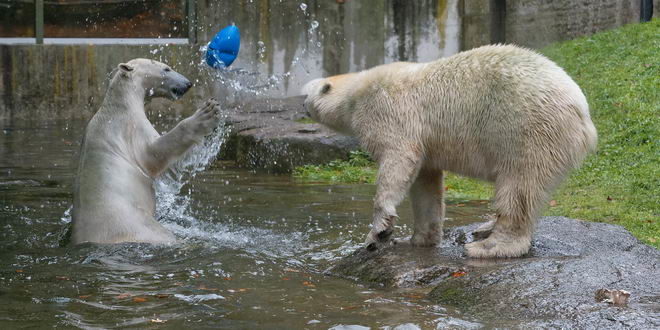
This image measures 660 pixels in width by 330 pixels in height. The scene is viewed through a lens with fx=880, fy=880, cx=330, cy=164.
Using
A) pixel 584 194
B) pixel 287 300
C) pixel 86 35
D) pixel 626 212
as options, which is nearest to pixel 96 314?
pixel 287 300

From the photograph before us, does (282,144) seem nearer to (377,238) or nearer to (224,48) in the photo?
(224,48)

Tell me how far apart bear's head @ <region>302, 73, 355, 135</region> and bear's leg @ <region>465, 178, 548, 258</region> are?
140 centimetres

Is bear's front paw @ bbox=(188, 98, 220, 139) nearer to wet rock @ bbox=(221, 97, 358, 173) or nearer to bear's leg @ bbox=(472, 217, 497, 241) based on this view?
bear's leg @ bbox=(472, 217, 497, 241)

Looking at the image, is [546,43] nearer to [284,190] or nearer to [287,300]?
[284,190]

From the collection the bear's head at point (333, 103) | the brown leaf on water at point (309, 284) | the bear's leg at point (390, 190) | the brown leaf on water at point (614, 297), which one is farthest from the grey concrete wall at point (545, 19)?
the brown leaf on water at point (614, 297)

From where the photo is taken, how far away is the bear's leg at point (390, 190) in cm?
564

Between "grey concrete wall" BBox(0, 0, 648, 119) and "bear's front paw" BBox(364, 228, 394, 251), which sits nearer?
"bear's front paw" BBox(364, 228, 394, 251)

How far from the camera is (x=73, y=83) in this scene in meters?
15.1

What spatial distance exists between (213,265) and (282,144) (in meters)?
5.37

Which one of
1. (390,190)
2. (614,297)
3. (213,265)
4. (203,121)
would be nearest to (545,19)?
(203,121)

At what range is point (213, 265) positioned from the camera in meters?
6.07

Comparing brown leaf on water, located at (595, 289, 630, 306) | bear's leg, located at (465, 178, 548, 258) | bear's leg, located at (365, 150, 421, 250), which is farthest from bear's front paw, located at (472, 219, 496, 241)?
brown leaf on water, located at (595, 289, 630, 306)

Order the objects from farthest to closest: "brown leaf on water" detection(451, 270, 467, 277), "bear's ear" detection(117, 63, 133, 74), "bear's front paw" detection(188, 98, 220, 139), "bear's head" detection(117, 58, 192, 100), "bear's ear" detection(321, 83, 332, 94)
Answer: "bear's head" detection(117, 58, 192, 100) < "bear's ear" detection(117, 63, 133, 74) < "bear's front paw" detection(188, 98, 220, 139) < "bear's ear" detection(321, 83, 332, 94) < "brown leaf on water" detection(451, 270, 467, 277)

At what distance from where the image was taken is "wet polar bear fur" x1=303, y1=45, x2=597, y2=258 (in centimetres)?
528
